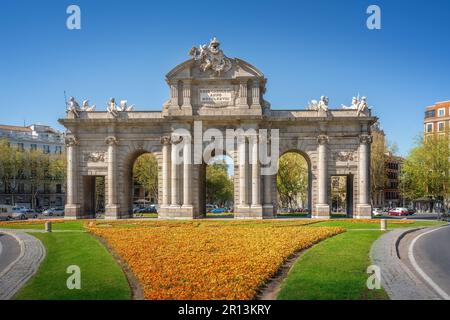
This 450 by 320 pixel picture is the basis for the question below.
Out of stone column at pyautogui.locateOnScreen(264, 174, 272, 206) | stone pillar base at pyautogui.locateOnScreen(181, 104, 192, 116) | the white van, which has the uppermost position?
stone pillar base at pyautogui.locateOnScreen(181, 104, 192, 116)

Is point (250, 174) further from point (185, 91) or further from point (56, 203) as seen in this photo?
point (56, 203)

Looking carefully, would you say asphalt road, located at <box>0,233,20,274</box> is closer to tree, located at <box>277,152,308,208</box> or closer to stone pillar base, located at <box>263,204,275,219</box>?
stone pillar base, located at <box>263,204,275,219</box>

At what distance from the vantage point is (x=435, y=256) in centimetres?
2144

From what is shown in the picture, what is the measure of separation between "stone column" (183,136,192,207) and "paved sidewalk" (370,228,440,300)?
24.7 metres

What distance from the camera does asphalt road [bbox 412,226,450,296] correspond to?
16312mm

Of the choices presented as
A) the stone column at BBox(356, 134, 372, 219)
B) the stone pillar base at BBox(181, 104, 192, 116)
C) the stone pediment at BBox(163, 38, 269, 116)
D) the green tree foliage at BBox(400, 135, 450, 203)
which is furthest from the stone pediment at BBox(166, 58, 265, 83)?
the green tree foliage at BBox(400, 135, 450, 203)

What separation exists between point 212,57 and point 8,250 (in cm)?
2912

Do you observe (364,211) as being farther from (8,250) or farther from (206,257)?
(8,250)

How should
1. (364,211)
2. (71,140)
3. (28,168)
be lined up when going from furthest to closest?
1. (28,168)
2. (71,140)
3. (364,211)

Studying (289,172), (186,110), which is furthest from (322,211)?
(289,172)

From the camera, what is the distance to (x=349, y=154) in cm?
4675

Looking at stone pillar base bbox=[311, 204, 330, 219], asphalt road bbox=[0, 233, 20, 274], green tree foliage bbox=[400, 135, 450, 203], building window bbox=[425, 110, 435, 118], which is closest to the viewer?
asphalt road bbox=[0, 233, 20, 274]

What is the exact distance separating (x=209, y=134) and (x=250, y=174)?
6483 mm
